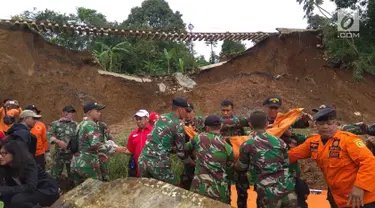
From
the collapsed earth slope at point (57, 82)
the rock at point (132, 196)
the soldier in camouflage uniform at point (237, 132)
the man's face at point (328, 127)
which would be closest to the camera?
the rock at point (132, 196)

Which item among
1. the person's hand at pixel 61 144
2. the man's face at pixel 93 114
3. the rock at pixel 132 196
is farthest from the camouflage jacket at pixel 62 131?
the rock at pixel 132 196

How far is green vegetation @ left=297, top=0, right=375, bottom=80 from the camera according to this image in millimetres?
16016

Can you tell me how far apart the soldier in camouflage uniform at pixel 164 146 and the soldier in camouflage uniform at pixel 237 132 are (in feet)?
1.88

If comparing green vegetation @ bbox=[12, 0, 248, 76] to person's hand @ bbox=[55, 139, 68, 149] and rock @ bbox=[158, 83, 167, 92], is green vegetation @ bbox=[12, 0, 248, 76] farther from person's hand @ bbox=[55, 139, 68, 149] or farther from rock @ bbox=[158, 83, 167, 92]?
person's hand @ bbox=[55, 139, 68, 149]

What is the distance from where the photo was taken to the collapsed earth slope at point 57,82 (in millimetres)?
14797

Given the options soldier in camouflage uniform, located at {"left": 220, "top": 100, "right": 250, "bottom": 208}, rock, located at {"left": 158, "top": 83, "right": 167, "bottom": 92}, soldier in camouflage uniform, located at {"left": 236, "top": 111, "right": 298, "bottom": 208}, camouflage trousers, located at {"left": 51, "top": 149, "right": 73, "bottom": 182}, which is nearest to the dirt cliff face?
rock, located at {"left": 158, "top": 83, "right": 167, "bottom": 92}

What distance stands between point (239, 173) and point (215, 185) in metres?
0.59

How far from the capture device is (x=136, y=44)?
22578 mm

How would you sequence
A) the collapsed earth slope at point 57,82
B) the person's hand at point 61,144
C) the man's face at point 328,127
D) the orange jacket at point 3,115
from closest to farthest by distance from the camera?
the man's face at point 328,127 → the person's hand at point 61,144 → the orange jacket at point 3,115 → the collapsed earth slope at point 57,82

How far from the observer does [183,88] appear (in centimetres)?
1727

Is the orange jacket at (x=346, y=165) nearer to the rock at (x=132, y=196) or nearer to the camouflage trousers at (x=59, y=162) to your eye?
the rock at (x=132, y=196)

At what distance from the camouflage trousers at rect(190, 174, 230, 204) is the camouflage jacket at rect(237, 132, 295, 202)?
0.38 metres

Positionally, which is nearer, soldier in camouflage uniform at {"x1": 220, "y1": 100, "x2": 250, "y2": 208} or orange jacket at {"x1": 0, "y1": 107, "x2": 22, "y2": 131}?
soldier in camouflage uniform at {"x1": 220, "y1": 100, "x2": 250, "y2": 208}

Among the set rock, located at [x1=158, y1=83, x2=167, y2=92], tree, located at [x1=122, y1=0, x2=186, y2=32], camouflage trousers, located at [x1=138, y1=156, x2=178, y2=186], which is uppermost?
tree, located at [x1=122, y1=0, x2=186, y2=32]
